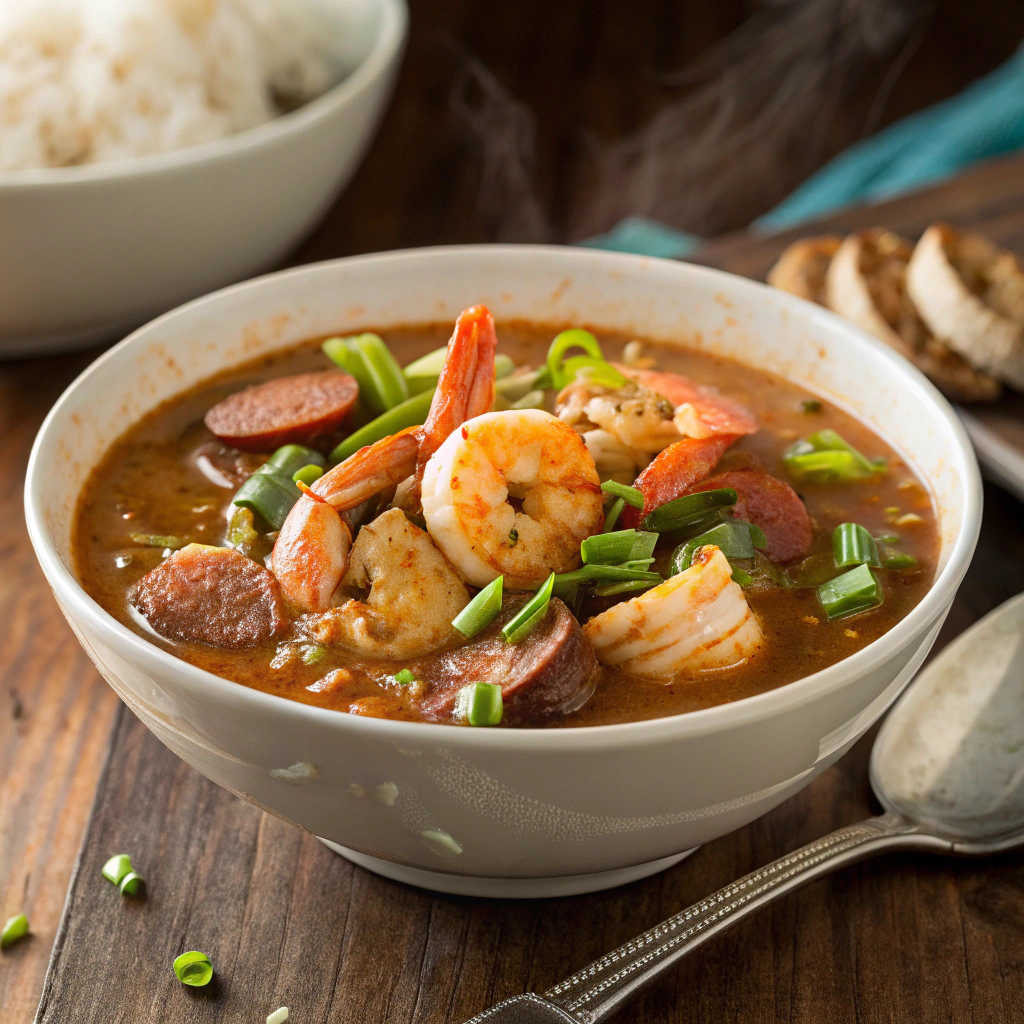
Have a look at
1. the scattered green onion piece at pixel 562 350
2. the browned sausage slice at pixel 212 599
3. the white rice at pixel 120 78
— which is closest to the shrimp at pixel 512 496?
the browned sausage slice at pixel 212 599

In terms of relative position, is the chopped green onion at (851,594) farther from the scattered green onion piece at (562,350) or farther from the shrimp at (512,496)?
the scattered green onion piece at (562,350)

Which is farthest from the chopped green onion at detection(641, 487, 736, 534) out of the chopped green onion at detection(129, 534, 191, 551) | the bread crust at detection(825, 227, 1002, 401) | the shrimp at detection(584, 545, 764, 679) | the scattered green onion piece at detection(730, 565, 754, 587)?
the bread crust at detection(825, 227, 1002, 401)

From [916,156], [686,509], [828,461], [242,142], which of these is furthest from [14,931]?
[916,156]

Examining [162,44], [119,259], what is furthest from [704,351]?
[162,44]

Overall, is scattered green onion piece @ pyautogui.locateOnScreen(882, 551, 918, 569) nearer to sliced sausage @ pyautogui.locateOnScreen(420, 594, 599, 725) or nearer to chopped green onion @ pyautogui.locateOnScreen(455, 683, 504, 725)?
sliced sausage @ pyautogui.locateOnScreen(420, 594, 599, 725)

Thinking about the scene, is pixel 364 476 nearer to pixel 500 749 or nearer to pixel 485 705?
pixel 485 705

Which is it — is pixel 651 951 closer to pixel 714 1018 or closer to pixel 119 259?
pixel 714 1018
